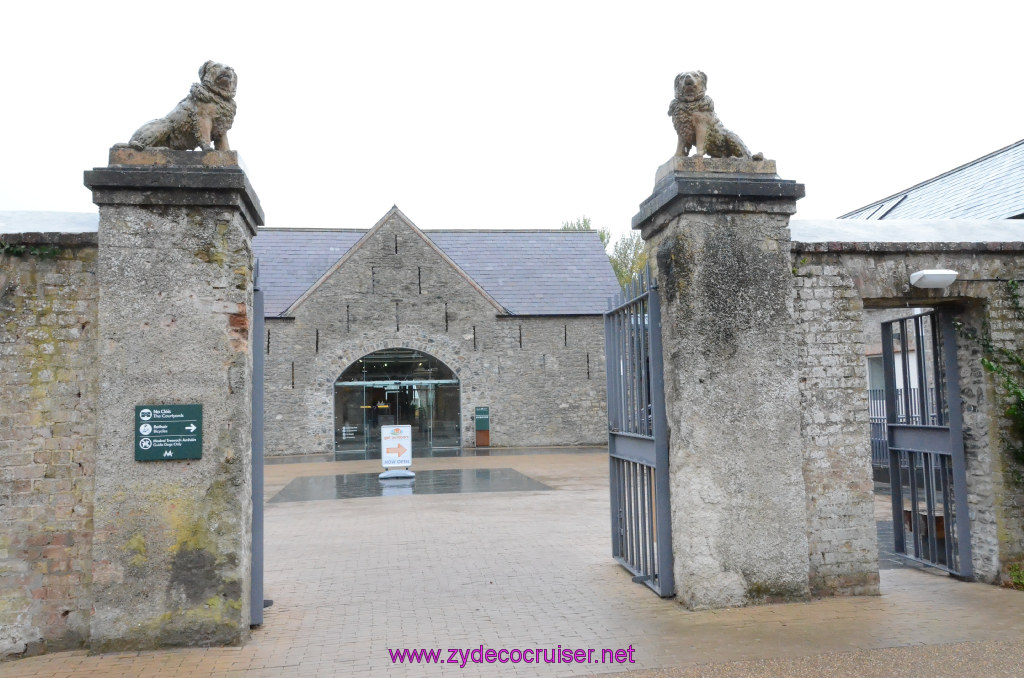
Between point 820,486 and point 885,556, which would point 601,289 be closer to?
point 885,556

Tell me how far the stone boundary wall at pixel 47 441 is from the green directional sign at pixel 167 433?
1.25 feet

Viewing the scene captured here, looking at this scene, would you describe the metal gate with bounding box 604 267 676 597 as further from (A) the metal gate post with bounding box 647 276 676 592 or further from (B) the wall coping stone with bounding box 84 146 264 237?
(B) the wall coping stone with bounding box 84 146 264 237

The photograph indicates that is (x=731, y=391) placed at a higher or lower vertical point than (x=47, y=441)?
higher

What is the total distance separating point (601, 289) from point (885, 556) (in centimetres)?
1855

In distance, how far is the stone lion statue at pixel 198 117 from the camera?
5773 mm

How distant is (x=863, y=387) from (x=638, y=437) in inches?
74.8

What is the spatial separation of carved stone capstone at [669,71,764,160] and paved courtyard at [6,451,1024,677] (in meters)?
3.65

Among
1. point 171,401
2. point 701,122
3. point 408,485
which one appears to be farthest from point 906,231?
point 408,485

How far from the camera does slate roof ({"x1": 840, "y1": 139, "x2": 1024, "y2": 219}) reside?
13.3 metres

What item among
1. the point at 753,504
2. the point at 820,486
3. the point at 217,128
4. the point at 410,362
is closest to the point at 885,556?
the point at 820,486

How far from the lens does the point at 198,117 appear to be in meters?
5.79

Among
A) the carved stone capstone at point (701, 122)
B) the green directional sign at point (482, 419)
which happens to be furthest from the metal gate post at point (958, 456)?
the green directional sign at point (482, 419)

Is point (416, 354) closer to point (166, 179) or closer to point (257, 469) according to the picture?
point (257, 469)

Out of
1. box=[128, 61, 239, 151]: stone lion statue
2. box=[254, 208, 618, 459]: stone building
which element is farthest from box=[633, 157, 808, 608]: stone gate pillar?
box=[254, 208, 618, 459]: stone building
